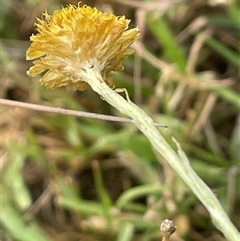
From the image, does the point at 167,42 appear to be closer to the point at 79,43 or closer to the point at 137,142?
the point at 137,142

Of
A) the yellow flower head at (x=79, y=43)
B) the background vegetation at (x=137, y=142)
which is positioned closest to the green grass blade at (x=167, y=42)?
the background vegetation at (x=137, y=142)

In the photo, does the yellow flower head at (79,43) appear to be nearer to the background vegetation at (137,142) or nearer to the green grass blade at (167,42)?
the background vegetation at (137,142)

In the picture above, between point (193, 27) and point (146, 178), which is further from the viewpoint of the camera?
point (193, 27)

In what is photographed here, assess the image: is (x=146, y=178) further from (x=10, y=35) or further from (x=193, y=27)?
(x=10, y=35)

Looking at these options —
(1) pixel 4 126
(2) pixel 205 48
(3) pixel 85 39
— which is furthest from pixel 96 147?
(3) pixel 85 39

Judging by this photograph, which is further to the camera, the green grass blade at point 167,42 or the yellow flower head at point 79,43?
the green grass blade at point 167,42

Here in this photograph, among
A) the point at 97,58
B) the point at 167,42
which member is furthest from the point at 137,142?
the point at 97,58
